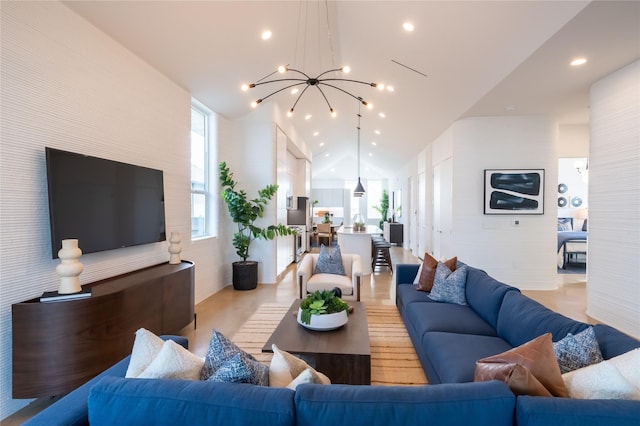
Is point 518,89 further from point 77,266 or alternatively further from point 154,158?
point 77,266

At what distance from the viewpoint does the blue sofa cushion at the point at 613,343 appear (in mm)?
1473

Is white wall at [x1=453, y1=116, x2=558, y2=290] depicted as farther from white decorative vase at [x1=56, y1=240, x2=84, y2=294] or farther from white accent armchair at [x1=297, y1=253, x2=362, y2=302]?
white decorative vase at [x1=56, y1=240, x2=84, y2=294]

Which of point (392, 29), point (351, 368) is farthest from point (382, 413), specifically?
point (392, 29)

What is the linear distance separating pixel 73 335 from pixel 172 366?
1.58 m

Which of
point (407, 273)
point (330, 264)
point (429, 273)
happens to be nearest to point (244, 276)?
point (330, 264)

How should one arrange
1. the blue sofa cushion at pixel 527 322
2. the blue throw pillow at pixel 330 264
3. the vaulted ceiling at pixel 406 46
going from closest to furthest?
the blue sofa cushion at pixel 527 322 → the vaulted ceiling at pixel 406 46 → the blue throw pillow at pixel 330 264

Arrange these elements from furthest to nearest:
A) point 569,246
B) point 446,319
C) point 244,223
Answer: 1. point 569,246
2. point 244,223
3. point 446,319

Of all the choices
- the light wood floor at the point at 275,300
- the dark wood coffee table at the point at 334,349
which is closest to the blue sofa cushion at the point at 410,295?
the light wood floor at the point at 275,300

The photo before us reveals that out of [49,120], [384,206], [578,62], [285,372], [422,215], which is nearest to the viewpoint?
[285,372]

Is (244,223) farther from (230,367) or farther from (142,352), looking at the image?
(230,367)

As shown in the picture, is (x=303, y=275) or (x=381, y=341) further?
(x=303, y=275)

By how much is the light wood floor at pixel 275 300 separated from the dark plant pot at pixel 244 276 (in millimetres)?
142

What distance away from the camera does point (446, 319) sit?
109 inches

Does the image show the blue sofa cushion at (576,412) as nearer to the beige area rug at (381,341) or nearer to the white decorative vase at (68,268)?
the beige area rug at (381,341)
